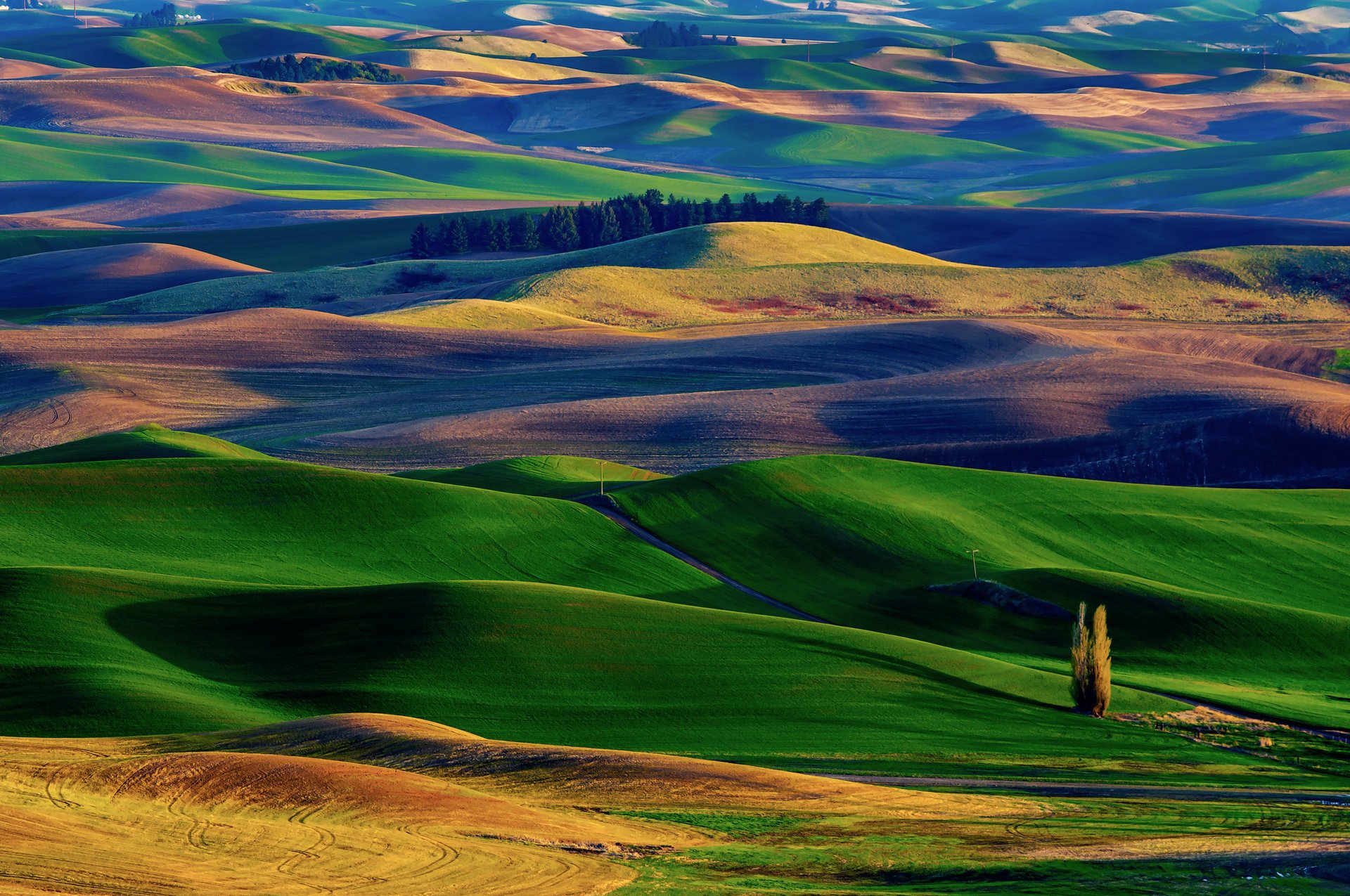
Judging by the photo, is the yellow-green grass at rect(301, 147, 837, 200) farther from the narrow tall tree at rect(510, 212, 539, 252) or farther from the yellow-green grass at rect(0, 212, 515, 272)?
the narrow tall tree at rect(510, 212, 539, 252)

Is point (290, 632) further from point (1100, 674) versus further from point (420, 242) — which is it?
point (420, 242)

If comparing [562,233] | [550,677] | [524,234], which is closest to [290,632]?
[550,677]

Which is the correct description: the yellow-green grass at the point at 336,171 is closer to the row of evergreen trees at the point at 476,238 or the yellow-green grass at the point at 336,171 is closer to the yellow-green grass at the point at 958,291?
the row of evergreen trees at the point at 476,238

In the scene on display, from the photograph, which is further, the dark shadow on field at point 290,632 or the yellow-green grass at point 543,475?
the yellow-green grass at point 543,475

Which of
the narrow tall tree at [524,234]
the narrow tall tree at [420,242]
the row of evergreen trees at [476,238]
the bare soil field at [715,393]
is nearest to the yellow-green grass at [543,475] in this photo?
the bare soil field at [715,393]

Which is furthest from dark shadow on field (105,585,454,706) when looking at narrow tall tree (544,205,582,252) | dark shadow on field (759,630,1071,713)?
narrow tall tree (544,205,582,252)

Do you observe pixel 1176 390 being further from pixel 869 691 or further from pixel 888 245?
pixel 888 245

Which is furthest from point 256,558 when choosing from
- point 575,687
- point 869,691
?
point 869,691
